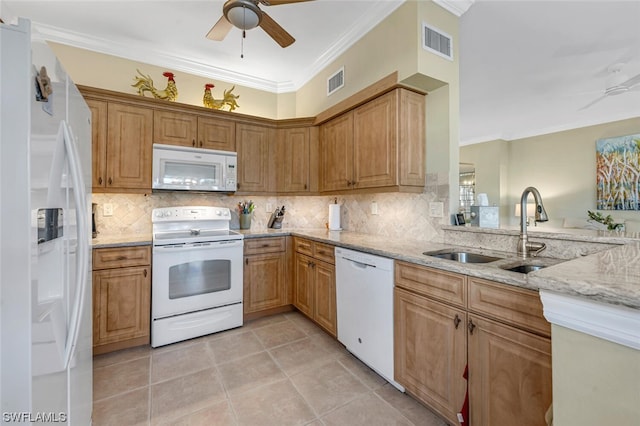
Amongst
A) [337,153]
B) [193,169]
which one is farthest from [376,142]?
[193,169]

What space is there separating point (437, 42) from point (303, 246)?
2.17 metres

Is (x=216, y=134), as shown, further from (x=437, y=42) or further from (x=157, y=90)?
(x=437, y=42)

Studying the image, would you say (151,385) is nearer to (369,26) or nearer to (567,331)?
(567,331)

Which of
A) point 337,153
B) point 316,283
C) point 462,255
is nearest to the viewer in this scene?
point 462,255

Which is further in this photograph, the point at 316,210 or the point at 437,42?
the point at 316,210

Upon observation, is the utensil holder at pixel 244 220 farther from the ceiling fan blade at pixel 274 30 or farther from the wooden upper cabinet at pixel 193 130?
the ceiling fan blade at pixel 274 30

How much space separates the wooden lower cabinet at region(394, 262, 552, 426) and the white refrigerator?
1.63 meters

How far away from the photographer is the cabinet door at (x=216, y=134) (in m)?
2.91

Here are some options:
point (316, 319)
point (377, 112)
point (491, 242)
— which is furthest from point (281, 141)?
point (491, 242)

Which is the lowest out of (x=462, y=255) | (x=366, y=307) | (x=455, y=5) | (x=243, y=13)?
(x=366, y=307)

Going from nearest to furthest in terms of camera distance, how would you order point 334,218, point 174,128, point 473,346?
1. point 473,346
2. point 174,128
3. point 334,218

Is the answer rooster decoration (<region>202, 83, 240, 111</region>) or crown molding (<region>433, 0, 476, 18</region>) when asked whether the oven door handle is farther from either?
crown molding (<region>433, 0, 476, 18</region>)

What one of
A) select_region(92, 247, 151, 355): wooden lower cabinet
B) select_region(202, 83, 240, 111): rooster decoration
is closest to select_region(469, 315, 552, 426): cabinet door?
select_region(92, 247, 151, 355): wooden lower cabinet

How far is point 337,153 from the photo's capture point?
2.88 metres
